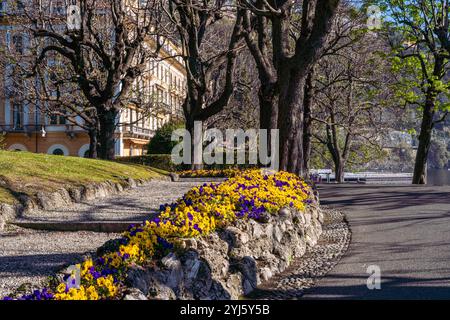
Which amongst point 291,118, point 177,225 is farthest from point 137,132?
point 177,225

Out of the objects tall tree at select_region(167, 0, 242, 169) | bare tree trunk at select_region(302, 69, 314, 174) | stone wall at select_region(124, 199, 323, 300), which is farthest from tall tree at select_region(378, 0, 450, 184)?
stone wall at select_region(124, 199, 323, 300)

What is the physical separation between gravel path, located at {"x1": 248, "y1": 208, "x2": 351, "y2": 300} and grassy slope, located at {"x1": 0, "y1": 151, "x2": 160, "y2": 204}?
5.97m

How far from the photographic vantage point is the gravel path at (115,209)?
10.6 metres

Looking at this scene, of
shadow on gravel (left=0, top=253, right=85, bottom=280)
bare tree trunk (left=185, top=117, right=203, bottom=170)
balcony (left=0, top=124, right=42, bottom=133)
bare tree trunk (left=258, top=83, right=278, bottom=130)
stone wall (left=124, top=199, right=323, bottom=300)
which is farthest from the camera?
balcony (left=0, top=124, right=42, bottom=133)

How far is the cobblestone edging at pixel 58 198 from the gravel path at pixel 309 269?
5.40 metres

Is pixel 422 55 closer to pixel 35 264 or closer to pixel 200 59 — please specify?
pixel 200 59

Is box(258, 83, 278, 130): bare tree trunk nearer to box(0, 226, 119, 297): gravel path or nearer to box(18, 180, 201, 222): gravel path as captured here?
box(18, 180, 201, 222): gravel path

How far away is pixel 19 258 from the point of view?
7387 millimetres

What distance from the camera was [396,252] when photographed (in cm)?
843

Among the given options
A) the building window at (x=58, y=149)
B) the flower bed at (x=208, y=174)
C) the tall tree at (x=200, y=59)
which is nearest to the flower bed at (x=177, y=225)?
the tall tree at (x=200, y=59)

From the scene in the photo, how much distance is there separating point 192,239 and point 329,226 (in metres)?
6.50

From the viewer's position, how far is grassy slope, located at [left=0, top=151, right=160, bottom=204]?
449 inches
